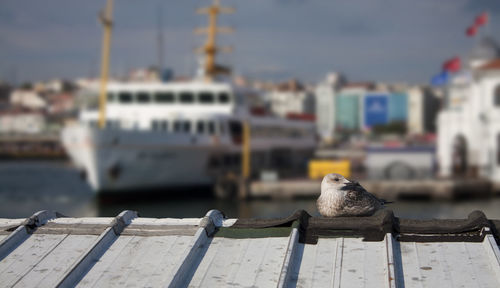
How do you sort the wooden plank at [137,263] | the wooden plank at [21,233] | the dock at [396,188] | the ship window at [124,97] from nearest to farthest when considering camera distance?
the wooden plank at [137,263] < the wooden plank at [21,233] < the dock at [396,188] < the ship window at [124,97]

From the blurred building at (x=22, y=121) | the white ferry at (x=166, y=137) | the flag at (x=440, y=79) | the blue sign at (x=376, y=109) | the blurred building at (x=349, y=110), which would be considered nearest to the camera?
the white ferry at (x=166, y=137)

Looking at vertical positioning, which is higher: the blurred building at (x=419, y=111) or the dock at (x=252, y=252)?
the blurred building at (x=419, y=111)

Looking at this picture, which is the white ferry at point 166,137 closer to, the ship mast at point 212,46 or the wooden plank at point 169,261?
the ship mast at point 212,46

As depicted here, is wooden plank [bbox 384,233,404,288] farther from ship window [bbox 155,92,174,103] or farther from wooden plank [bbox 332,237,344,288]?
ship window [bbox 155,92,174,103]

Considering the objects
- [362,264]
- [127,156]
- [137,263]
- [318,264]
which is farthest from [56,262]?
[127,156]

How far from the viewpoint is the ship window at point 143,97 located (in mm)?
31844

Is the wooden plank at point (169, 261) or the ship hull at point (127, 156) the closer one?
the wooden plank at point (169, 261)

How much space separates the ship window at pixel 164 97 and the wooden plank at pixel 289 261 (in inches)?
1063

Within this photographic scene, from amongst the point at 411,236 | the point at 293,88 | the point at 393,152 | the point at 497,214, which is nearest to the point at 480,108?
the point at 393,152

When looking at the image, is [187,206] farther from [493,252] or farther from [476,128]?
[493,252]

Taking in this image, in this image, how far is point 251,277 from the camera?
15.2 feet

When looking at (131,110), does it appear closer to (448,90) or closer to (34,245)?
(448,90)

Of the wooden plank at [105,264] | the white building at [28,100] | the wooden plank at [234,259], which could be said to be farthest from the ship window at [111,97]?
the white building at [28,100]

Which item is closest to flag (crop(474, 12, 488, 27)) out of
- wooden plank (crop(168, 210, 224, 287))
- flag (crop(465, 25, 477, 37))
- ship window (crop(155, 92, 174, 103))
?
flag (crop(465, 25, 477, 37))
